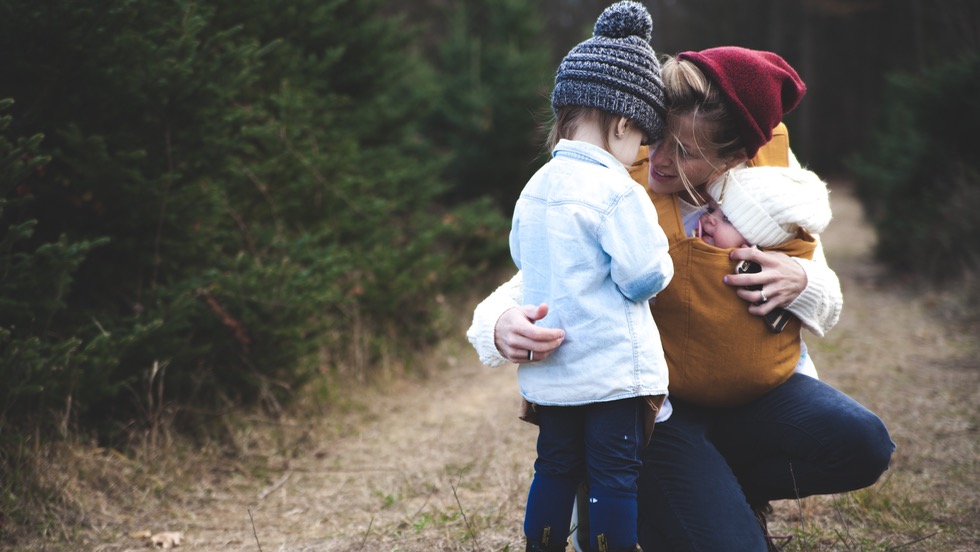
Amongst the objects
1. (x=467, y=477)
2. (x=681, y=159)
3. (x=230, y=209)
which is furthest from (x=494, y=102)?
(x=681, y=159)

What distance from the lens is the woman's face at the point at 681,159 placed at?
213cm

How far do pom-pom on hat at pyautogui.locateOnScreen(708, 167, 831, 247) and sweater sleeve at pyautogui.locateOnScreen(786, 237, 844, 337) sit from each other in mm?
115

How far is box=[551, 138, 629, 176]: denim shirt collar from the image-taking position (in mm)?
2014

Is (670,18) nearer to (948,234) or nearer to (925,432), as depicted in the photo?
(948,234)

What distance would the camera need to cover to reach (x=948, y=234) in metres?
7.13

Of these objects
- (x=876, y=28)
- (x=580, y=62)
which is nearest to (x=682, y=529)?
(x=580, y=62)

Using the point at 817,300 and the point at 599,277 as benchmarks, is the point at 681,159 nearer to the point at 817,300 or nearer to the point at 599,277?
the point at 599,277

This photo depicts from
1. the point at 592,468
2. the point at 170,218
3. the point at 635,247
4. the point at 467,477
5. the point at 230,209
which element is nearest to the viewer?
the point at 635,247

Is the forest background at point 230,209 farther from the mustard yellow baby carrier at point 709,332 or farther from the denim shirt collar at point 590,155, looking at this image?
the mustard yellow baby carrier at point 709,332

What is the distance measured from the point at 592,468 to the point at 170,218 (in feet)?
7.74

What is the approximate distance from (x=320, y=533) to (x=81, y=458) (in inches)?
42.9

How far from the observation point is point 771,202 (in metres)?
2.16

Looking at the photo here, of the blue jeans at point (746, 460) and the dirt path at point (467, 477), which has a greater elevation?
the blue jeans at point (746, 460)

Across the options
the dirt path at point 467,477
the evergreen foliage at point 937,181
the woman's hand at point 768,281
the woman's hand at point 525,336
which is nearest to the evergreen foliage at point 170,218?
the dirt path at point 467,477
